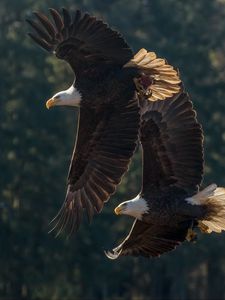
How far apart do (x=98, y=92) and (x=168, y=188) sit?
1.07 metres

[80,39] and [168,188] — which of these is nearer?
[80,39]

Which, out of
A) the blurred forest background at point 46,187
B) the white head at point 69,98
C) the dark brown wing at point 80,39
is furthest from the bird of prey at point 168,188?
the blurred forest background at point 46,187

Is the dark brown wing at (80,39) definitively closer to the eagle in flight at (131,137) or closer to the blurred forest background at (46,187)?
the eagle in flight at (131,137)

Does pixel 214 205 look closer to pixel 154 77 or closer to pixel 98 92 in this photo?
pixel 154 77

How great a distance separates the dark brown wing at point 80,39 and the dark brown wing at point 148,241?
1536 millimetres

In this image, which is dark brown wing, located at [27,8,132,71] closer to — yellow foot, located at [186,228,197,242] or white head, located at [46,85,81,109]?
white head, located at [46,85,81,109]

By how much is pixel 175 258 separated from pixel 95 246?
6.19ft

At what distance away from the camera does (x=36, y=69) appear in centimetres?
2916

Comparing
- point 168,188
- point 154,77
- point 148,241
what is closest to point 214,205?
point 168,188

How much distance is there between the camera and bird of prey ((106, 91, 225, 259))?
37.2 feet

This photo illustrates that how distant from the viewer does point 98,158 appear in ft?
39.6

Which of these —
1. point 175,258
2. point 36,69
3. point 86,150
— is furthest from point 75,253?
point 86,150

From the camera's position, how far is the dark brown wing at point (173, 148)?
11.7 metres

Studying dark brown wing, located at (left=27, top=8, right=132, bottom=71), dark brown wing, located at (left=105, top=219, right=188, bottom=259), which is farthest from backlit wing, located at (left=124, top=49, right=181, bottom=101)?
dark brown wing, located at (left=105, top=219, right=188, bottom=259)
